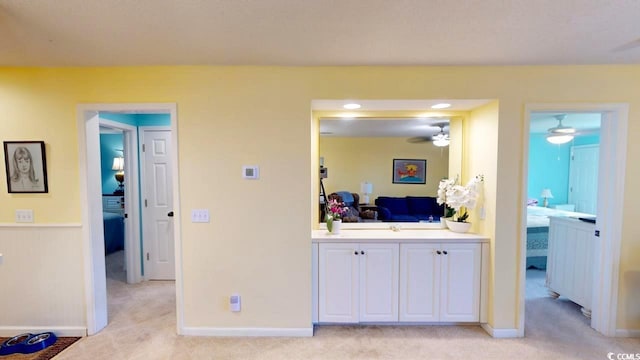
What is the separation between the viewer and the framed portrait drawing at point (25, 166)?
2543 millimetres

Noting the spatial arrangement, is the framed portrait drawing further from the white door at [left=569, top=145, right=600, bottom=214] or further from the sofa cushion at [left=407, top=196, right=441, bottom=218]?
the white door at [left=569, top=145, right=600, bottom=214]

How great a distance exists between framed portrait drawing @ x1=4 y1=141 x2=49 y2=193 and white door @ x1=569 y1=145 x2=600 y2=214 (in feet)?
29.1

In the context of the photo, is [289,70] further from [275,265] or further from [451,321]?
[451,321]

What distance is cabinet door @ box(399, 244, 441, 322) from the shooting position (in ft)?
8.86

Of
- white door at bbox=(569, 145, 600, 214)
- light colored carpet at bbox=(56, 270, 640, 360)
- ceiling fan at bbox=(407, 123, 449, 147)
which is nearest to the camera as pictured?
light colored carpet at bbox=(56, 270, 640, 360)

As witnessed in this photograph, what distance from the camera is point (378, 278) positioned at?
2705 mm

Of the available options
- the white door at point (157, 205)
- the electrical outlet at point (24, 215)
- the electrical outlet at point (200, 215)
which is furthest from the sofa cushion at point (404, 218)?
the electrical outlet at point (24, 215)

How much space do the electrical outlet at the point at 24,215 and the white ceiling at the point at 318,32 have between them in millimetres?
1263

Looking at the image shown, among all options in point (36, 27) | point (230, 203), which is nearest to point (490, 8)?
point (230, 203)

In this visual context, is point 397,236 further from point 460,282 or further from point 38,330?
point 38,330

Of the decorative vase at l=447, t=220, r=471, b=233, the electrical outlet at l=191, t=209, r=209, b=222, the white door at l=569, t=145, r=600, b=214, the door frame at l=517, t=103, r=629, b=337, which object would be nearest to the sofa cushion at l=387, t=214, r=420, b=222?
the decorative vase at l=447, t=220, r=471, b=233

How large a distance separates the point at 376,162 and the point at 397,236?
2.85ft

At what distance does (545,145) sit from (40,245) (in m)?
8.88

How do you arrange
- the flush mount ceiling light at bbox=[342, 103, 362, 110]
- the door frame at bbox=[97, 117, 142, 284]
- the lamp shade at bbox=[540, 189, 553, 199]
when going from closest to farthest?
the flush mount ceiling light at bbox=[342, 103, 362, 110] < the door frame at bbox=[97, 117, 142, 284] < the lamp shade at bbox=[540, 189, 553, 199]
